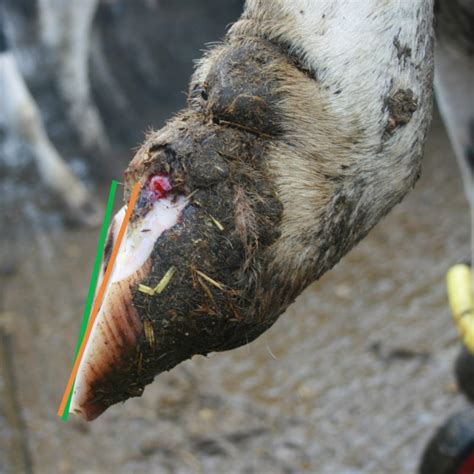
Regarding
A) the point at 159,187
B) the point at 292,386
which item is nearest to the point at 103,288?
the point at 159,187

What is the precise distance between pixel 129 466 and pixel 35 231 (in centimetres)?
266

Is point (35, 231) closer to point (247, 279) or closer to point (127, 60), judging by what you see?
point (127, 60)

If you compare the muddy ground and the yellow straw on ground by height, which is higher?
the yellow straw on ground

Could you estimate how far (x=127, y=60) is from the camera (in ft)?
22.9

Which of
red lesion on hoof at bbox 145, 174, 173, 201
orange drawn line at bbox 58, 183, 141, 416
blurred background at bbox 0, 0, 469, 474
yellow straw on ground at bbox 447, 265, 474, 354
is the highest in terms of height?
red lesion on hoof at bbox 145, 174, 173, 201

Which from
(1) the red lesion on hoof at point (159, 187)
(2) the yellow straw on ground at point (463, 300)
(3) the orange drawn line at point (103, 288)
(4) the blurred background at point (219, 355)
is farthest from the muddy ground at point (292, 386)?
(1) the red lesion on hoof at point (159, 187)

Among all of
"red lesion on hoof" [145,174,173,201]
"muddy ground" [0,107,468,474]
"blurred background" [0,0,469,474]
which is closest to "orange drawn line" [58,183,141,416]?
"red lesion on hoof" [145,174,173,201]

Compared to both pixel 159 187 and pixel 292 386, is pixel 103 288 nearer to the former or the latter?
pixel 159 187

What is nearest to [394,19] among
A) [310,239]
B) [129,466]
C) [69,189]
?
[310,239]

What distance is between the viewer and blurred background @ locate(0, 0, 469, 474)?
9.41 ft

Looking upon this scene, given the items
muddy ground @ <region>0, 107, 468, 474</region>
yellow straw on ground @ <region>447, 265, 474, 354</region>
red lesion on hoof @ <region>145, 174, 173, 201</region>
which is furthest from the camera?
muddy ground @ <region>0, 107, 468, 474</region>

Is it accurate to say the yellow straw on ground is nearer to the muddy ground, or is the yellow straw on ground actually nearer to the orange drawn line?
the muddy ground

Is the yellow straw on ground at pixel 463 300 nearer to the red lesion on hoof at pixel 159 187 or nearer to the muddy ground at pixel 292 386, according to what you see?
the muddy ground at pixel 292 386

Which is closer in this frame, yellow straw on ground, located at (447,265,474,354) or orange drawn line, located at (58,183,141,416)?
orange drawn line, located at (58,183,141,416)
